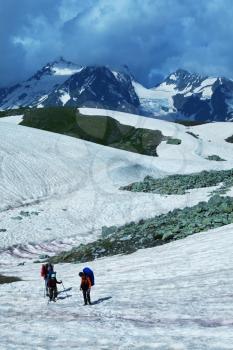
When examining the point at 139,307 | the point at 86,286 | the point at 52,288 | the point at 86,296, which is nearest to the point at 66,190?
the point at 52,288

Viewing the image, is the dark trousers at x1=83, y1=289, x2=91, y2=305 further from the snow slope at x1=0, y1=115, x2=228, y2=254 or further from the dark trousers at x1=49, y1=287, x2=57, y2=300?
the snow slope at x1=0, y1=115, x2=228, y2=254

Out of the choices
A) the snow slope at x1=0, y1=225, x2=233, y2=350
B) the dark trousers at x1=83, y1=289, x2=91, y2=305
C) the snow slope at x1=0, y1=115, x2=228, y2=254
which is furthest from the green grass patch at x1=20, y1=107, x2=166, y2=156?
the dark trousers at x1=83, y1=289, x2=91, y2=305

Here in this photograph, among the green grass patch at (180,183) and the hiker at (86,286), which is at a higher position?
the green grass patch at (180,183)

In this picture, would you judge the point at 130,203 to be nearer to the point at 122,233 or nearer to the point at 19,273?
the point at 122,233

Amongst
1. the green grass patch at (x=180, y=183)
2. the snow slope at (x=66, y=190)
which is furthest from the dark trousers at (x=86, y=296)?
the green grass patch at (x=180, y=183)

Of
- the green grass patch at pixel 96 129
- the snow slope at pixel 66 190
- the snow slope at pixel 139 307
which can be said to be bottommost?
the snow slope at pixel 139 307

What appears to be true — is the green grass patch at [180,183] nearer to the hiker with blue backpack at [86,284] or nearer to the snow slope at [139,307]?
the snow slope at [139,307]

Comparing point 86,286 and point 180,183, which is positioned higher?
point 180,183

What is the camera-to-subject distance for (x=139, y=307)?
24.1 metres

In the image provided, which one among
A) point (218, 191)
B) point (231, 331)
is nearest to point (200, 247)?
point (231, 331)

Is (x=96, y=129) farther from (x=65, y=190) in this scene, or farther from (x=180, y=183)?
(x=180, y=183)

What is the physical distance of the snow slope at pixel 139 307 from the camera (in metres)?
19.9

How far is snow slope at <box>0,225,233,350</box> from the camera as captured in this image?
65.2 ft

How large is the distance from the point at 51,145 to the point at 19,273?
57.9 metres
